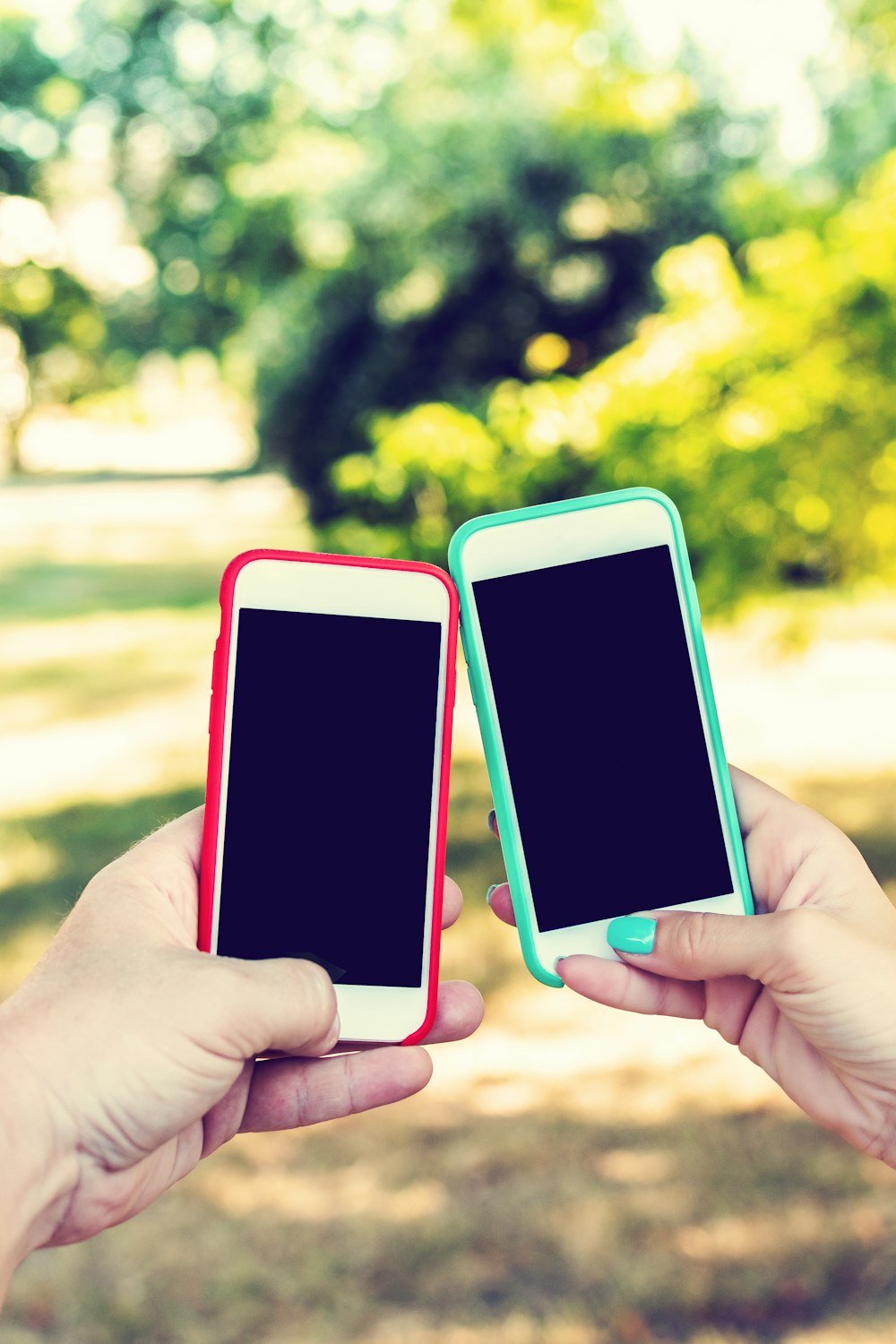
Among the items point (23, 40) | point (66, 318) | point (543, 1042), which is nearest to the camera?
point (543, 1042)

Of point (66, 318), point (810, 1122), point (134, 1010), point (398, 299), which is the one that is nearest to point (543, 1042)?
point (810, 1122)

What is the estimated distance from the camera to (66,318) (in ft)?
113

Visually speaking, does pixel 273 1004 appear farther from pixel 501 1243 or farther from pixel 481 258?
pixel 481 258

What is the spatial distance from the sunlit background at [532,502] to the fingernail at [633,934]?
1.39 m

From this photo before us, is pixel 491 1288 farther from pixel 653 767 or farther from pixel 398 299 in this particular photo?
pixel 398 299

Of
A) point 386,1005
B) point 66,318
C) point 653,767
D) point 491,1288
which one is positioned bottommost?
point 491,1288

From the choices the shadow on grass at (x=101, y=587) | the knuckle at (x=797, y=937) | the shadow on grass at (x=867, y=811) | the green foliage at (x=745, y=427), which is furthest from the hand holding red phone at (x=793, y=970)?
the shadow on grass at (x=101, y=587)

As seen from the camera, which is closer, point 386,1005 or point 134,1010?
point 134,1010

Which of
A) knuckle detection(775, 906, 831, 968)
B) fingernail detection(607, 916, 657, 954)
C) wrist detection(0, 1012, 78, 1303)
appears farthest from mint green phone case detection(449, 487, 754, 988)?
wrist detection(0, 1012, 78, 1303)

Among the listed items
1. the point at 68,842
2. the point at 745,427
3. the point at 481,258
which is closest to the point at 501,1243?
the point at 745,427

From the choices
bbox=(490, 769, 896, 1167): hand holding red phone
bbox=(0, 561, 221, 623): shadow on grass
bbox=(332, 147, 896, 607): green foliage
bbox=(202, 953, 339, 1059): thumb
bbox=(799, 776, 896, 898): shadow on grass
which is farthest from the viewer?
bbox=(0, 561, 221, 623): shadow on grass

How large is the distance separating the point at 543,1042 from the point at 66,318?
1346 inches

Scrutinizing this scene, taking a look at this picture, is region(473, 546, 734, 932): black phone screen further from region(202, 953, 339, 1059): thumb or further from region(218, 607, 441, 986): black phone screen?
→ region(202, 953, 339, 1059): thumb

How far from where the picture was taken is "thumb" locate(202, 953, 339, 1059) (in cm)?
178
